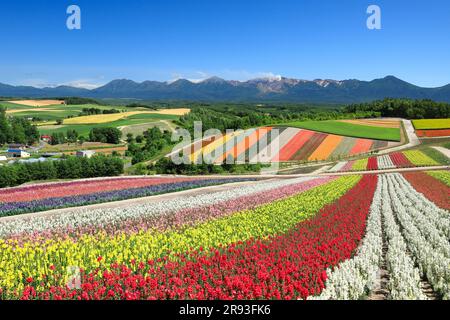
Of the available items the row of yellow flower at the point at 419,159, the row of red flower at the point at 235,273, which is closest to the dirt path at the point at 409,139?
the row of yellow flower at the point at 419,159

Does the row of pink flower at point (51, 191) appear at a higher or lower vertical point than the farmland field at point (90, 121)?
lower

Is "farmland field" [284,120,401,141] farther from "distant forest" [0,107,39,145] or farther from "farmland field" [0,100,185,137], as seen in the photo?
"distant forest" [0,107,39,145]

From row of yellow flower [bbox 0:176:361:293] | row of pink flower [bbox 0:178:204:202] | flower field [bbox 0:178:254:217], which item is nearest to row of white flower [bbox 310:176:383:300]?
row of yellow flower [bbox 0:176:361:293]

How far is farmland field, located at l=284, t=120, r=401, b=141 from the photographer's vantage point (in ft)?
265

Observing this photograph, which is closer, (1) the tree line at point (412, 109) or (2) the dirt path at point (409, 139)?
(2) the dirt path at point (409, 139)

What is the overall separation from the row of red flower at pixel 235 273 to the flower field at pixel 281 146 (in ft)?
148

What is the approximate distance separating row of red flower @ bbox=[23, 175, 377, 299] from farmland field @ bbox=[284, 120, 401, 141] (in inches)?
2919

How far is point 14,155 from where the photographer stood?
104750mm

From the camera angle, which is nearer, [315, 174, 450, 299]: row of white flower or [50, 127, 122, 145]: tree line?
[315, 174, 450, 299]: row of white flower

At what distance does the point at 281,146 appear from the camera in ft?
241

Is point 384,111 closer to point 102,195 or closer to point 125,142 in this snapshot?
point 125,142

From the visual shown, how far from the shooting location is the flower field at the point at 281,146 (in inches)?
2525

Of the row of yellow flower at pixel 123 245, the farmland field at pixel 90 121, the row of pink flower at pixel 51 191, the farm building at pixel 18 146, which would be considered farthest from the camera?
the farmland field at pixel 90 121

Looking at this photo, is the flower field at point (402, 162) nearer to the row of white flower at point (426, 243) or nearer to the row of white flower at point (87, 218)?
the row of white flower at point (426, 243)
